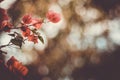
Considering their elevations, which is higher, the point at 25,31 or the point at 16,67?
the point at 25,31

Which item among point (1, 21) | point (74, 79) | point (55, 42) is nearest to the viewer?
point (1, 21)

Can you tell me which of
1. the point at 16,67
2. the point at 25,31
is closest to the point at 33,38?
the point at 25,31

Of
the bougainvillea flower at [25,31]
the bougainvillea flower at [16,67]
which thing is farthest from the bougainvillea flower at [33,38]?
the bougainvillea flower at [16,67]

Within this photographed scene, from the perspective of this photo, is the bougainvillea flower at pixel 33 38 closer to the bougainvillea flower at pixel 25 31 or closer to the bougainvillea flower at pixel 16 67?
the bougainvillea flower at pixel 25 31

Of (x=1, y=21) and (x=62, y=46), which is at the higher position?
(x=62, y=46)

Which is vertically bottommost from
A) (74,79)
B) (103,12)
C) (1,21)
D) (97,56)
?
(1,21)

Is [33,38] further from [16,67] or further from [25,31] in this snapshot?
[16,67]

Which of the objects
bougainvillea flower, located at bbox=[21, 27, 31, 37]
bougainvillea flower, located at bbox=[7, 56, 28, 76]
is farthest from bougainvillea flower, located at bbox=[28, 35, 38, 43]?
bougainvillea flower, located at bbox=[7, 56, 28, 76]

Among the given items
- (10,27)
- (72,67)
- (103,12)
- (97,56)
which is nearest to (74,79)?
(72,67)

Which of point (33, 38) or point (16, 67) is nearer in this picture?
point (16, 67)

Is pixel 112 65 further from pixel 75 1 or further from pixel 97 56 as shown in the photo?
pixel 75 1

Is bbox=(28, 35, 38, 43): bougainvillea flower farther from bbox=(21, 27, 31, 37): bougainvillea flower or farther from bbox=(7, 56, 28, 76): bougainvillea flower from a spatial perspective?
bbox=(7, 56, 28, 76): bougainvillea flower
